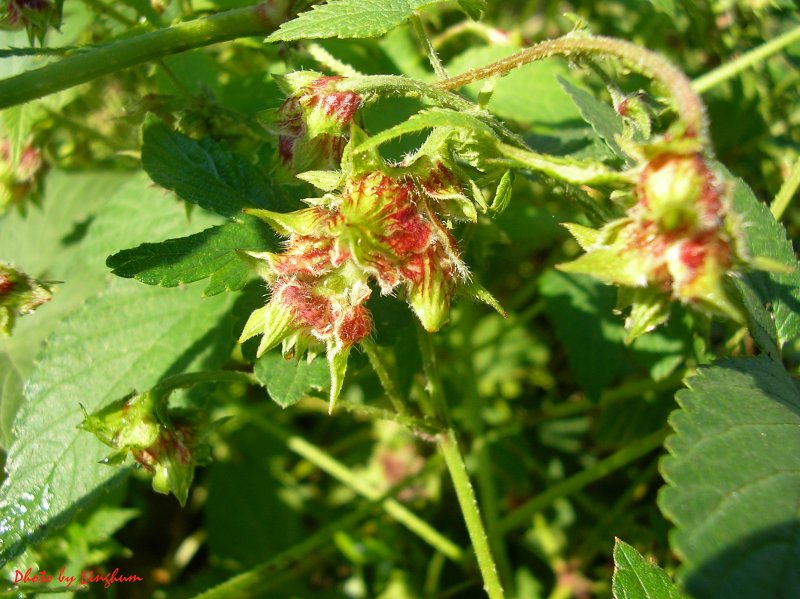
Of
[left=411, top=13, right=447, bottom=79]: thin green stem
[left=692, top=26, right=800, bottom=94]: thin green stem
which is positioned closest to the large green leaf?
[left=411, top=13, right=447, bottom=79]: thin green stem

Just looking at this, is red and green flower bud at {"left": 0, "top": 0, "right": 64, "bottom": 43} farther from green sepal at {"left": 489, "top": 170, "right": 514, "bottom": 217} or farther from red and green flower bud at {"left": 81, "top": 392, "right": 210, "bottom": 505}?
green sepal at {"left": 489, "top": 170, "right": 514, "bottom": 217}

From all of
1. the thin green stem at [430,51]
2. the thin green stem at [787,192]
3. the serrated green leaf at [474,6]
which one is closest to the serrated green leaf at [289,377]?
the thin green stem at [430,51]

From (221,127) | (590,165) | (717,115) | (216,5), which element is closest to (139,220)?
(221,127)

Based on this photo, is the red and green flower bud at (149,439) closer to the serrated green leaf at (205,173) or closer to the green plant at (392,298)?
the green plant at (392,298)

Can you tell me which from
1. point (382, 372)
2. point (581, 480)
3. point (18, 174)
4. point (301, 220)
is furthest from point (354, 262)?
point (18, 174)

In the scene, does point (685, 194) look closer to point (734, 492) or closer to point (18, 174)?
point (734, 492)
